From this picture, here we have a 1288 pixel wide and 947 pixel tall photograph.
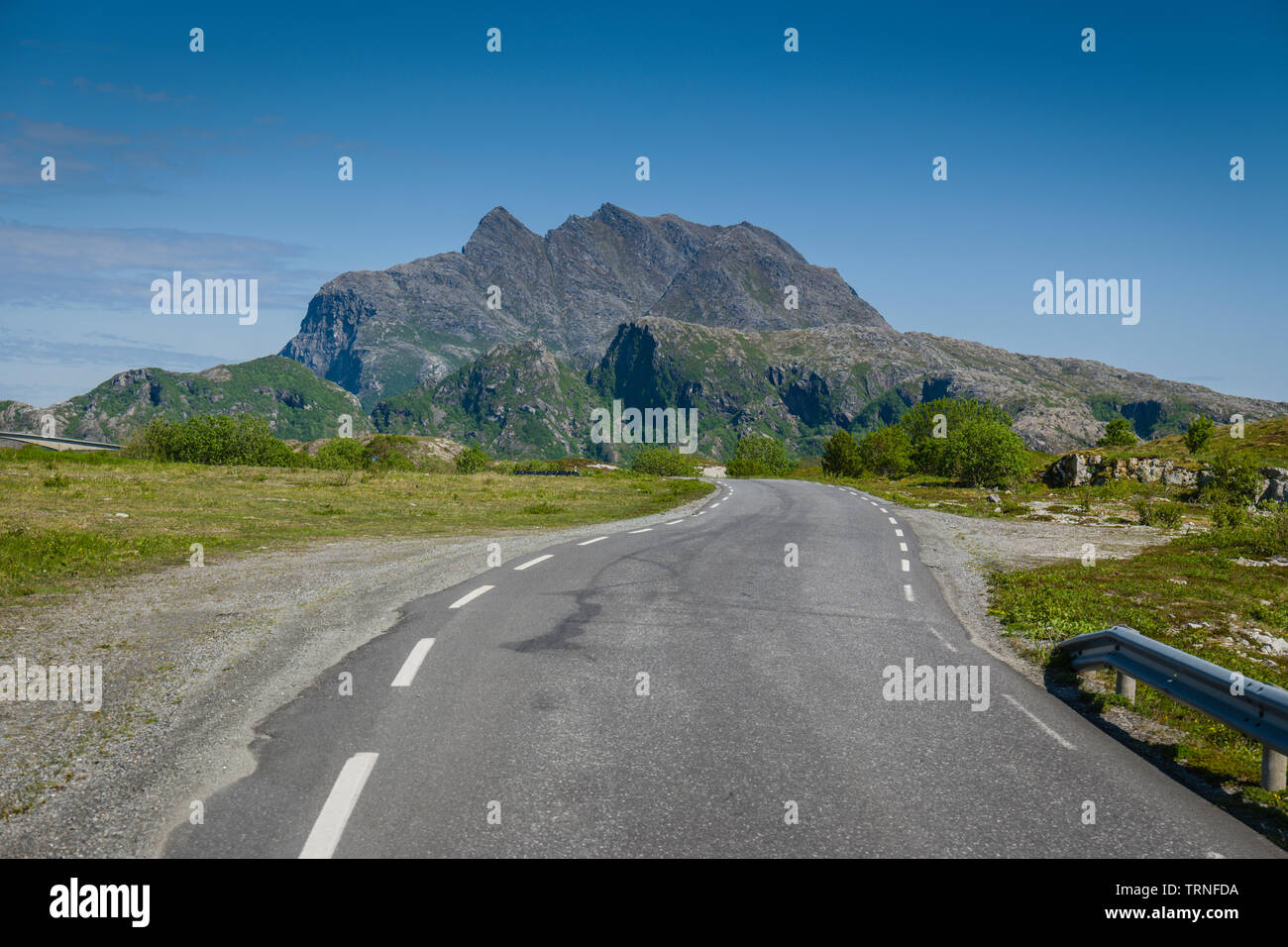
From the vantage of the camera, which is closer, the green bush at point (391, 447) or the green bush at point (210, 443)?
the green bush at point (210, 443)

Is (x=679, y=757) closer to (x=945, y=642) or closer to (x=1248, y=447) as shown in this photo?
(x=945, y=642)

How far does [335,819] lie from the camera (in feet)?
14.5

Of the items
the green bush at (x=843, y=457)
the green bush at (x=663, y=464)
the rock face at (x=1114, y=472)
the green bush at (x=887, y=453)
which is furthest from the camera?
the green bush at (x=663, y=464)

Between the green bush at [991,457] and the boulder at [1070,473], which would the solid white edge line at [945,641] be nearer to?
the boulder at [1070,473]

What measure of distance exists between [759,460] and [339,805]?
131 m

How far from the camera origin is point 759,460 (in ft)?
439

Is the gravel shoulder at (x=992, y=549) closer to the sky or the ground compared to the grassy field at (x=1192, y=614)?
closer to the ground

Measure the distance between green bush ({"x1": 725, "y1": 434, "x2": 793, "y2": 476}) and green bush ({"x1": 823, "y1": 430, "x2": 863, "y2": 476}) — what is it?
77.5ft

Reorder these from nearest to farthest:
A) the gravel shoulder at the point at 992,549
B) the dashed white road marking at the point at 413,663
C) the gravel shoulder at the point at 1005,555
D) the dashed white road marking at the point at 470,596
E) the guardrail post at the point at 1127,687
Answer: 1. the gravel shoulder at the point at 1005,555
2. the dashed white road marking at the point at 413,663
3. the guardrail post at the point at 1127,687
4. the gravel shoulder at the point at 992,549
5. the dashed white road marking at the point at 470,596

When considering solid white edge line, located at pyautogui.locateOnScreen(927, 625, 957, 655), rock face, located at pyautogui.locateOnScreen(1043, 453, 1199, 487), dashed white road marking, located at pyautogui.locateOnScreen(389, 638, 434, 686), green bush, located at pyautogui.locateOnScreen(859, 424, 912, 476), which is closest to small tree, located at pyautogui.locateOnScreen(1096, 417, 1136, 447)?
green bush, located at pyautogui.locateOnScreen(859, 424, 912, 476)

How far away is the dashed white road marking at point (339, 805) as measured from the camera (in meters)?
A: 4.15

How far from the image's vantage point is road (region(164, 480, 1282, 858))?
14.3 feet

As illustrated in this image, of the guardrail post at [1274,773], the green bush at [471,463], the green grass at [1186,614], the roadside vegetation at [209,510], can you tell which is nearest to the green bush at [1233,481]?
the green grass at [1186,614]

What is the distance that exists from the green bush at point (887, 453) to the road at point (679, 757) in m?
85.3
